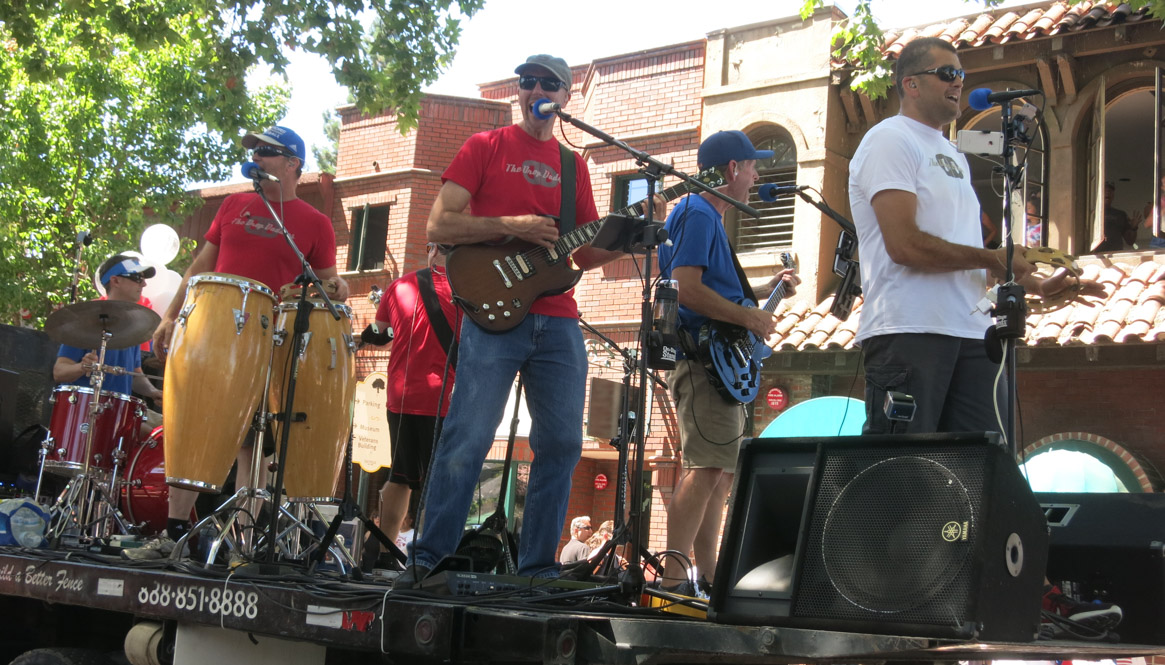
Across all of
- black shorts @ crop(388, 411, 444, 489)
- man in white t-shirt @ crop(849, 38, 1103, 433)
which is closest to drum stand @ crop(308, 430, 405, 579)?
black shorts @ crop(388, 411, 444, 489)

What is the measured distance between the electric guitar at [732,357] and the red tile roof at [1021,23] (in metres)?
8.75

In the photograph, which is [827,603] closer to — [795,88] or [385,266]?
[795,88]

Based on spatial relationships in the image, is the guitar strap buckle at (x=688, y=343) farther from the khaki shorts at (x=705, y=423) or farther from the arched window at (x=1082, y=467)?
the arched window at (x=1082, y=467)

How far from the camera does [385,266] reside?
69.5 ft

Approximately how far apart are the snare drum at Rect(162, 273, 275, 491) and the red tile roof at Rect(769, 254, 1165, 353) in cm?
709

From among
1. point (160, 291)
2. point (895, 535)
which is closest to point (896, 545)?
point (895, 535)

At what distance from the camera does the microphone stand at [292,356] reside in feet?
14.5

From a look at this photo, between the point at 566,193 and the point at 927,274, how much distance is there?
4.73ft

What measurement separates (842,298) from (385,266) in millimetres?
16744

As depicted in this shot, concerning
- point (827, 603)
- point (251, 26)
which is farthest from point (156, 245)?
point (827, 603)

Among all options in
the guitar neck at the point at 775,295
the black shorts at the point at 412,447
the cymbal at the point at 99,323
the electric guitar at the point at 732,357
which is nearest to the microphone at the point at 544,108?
the electric guitar at the point at 732,357

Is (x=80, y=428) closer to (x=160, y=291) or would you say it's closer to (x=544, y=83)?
(x=544, y=83)

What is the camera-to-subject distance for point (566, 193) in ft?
14.9

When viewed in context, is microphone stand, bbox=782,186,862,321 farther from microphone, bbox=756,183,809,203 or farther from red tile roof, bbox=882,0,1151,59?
red tile roof, bbox=882,0,1151,59
